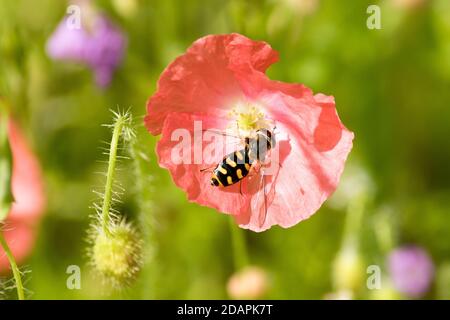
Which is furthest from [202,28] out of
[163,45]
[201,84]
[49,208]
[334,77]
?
[201,84]

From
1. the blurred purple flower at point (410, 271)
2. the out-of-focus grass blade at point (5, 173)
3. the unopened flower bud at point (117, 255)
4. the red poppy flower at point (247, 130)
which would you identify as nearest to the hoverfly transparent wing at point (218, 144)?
the red poppy flower at point (247, 130)

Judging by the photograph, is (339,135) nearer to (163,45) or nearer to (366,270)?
(366,270)

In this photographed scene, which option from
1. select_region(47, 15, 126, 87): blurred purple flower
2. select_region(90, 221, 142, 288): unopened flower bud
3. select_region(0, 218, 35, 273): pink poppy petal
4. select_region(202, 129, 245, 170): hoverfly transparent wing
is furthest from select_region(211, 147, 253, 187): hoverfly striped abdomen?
select_region(47, 15, 126, 87): blurred purple flower

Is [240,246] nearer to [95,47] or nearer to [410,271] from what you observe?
[410,271]

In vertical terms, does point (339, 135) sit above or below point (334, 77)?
below

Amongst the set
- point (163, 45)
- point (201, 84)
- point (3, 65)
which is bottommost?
point (201, 84)
